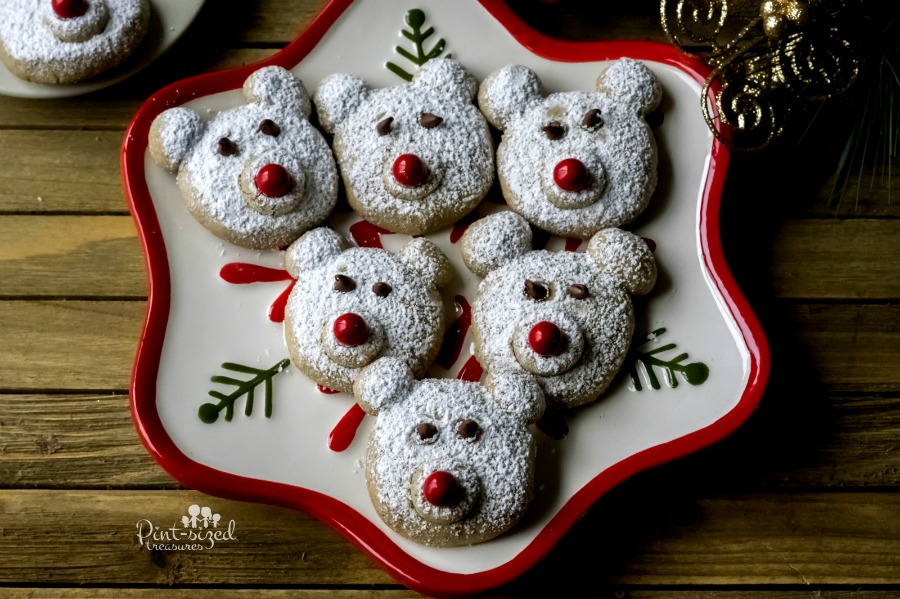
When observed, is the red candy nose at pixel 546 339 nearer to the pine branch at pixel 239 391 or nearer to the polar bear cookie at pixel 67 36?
the pine branch at pixel 239 391

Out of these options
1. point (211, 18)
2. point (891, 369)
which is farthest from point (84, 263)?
point (891, 369)

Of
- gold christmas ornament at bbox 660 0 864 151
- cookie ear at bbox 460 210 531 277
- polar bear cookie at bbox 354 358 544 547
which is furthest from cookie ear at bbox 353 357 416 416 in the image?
gold christmas ornament at bbox 660 0 864 151

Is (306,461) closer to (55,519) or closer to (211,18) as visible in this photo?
(55,519)

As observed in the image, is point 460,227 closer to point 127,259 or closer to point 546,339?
point 546,339

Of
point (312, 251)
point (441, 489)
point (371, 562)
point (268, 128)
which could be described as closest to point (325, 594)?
point (371, 562)

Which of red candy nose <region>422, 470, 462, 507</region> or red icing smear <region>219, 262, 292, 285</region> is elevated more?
red icing smear <region>219, 262, 292, 285</region>

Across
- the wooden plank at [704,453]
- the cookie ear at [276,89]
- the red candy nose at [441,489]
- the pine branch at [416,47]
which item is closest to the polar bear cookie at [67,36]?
the cookie ear at [276,89]

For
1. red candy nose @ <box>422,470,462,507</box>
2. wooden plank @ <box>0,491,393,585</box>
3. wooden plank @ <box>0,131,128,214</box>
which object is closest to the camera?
red candy nose @ <box>422,470,462,507</box>

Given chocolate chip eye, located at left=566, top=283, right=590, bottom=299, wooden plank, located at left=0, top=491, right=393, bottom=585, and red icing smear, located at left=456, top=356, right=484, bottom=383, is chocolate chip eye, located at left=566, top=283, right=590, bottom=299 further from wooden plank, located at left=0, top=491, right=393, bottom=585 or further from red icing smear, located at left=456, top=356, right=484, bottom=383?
wooden plank, located at left=0, top=491, right=393, bottom=585
